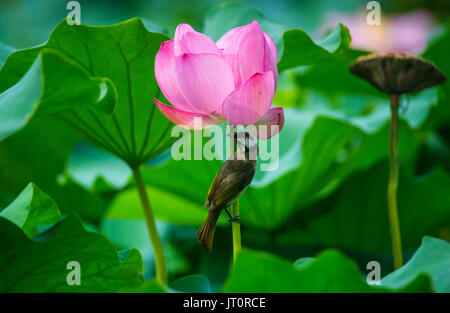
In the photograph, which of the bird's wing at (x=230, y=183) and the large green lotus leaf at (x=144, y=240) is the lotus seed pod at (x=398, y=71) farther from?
the large green lotus leaf at (x=144, y=240)

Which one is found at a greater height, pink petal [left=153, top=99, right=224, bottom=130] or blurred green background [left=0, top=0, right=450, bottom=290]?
blurred green background [left=0, top=0, right=450, bottom=290]

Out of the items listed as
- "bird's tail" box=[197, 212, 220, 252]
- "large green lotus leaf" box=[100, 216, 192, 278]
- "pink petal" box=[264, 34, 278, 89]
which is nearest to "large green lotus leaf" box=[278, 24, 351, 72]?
"pink petal" box=[264, 34, 278, 89]

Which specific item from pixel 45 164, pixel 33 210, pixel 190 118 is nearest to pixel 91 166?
pixel 45 164

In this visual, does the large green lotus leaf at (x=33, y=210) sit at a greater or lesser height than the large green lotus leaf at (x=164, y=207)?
lesser

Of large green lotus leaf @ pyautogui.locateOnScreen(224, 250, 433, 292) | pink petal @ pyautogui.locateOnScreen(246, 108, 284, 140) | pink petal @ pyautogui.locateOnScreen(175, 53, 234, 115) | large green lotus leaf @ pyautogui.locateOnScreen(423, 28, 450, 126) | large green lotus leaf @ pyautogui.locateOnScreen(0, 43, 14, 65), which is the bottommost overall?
large green lotus leaf @ pyautogui.locateOnScreen(224, 250, 433, 292)

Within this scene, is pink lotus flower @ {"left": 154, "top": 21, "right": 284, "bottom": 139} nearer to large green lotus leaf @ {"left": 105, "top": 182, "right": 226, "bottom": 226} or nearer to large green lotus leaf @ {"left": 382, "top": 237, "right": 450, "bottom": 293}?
large green lotus leaf @ {"left": 382, "top": 237, "right": 450, "bottom": 293}

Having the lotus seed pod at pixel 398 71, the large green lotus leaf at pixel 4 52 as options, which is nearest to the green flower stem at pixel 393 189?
the lotus seed pod at pixel 398 71

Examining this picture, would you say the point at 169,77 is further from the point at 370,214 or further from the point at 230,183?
the point at 370,214
